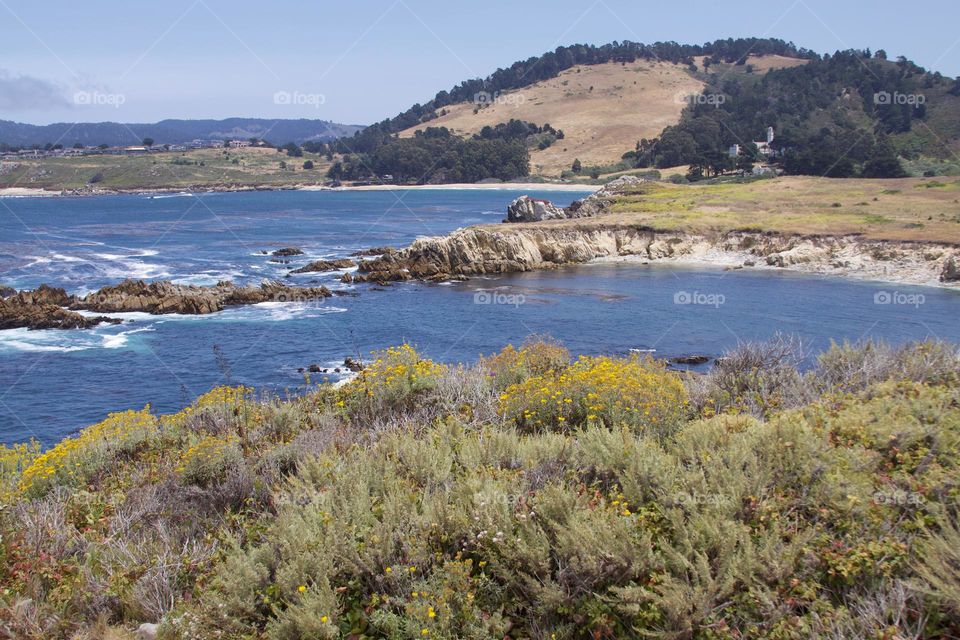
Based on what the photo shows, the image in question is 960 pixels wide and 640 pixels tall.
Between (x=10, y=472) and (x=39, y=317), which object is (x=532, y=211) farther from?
(x=10, y=472)

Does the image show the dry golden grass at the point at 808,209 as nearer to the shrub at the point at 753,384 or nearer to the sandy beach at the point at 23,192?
the shrub at the point at 753,384

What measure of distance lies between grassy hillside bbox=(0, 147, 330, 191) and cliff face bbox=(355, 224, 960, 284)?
13391cm

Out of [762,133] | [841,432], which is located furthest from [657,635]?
[762,133]

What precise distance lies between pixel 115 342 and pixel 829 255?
46095mm

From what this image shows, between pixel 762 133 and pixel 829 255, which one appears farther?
pixel 762 133

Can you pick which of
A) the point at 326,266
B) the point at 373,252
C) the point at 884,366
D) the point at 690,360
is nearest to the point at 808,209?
the point at 373,252

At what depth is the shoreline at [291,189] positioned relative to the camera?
5896 inches

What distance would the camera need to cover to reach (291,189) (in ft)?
563

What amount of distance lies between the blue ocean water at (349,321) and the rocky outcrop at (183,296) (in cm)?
127

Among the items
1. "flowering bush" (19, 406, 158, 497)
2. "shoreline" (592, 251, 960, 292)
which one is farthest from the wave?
"shoreline" (592, 251, 960, 292)

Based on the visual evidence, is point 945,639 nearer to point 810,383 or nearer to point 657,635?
point 657,635

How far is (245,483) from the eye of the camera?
7969 mm

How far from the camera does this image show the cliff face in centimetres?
4525

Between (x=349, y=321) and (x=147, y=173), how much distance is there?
162m
